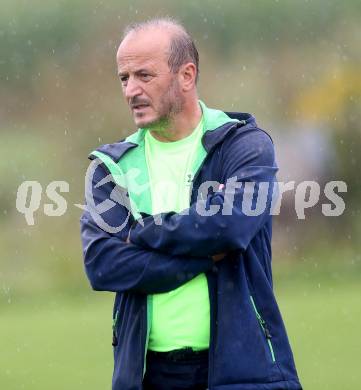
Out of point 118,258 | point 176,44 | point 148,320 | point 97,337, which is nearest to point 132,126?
point 97,337

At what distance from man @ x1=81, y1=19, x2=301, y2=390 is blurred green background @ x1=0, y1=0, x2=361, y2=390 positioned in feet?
25.1

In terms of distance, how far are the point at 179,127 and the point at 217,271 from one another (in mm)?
491

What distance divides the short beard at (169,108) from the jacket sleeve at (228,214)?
185mm

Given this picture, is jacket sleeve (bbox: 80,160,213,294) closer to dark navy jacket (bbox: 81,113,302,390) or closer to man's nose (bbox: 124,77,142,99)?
dark navy jacket (bbox: 81,113,302,390)

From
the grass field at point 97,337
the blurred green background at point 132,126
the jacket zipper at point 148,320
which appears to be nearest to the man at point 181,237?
the jacket zipper at point 148,320

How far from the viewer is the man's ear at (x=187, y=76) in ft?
11.8

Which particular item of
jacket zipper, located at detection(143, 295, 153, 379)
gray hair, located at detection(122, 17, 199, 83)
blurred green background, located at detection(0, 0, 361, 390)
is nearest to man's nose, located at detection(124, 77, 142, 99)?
gray hair, located at detection(122, 17, 199, 83)

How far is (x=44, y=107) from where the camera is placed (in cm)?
1273

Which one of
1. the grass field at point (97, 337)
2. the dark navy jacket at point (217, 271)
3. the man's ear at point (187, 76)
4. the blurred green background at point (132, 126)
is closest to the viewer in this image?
the dark navy jacket at point (217, 271)

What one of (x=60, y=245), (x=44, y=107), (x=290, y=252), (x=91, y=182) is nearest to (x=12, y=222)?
(x=60, y=245)

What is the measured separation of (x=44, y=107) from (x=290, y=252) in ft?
10.4

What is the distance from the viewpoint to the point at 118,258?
11.3ft

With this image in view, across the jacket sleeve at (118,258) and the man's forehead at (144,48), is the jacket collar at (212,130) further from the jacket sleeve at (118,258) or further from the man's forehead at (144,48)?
the man's forehead at (144,48)

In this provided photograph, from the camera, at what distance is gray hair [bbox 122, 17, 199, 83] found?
11.8ft
